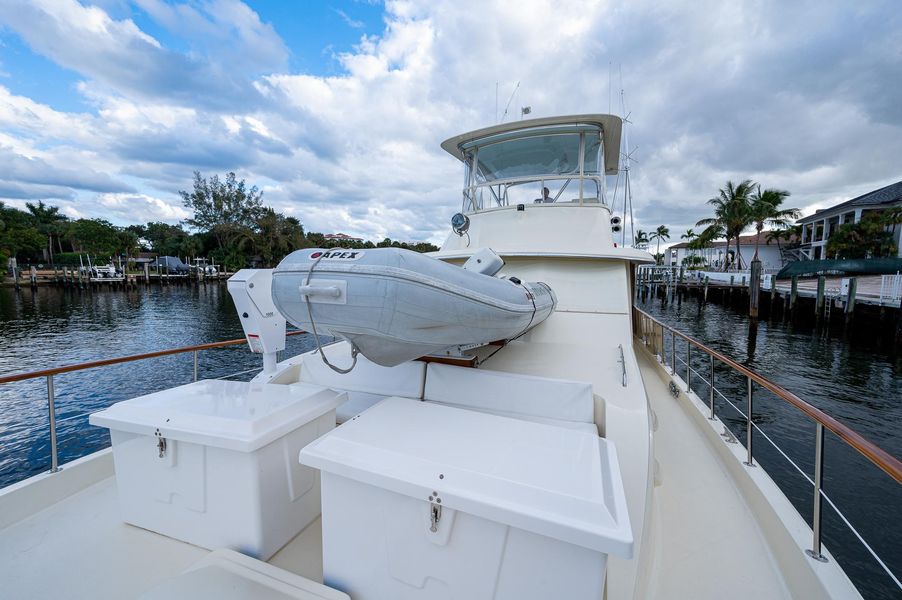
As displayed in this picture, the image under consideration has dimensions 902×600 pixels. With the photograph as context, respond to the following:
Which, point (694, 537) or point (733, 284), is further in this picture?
point (733, 284)

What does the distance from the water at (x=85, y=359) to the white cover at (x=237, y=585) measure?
2.49m

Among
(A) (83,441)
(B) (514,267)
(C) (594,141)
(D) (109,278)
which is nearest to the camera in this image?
(B) (514,267)

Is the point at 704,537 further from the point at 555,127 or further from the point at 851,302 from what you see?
the point at 851,302

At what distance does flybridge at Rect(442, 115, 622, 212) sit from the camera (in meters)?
4.33

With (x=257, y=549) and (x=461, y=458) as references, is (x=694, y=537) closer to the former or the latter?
(x=461, y=458)

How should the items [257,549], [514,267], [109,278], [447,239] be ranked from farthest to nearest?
1. [109,278]
2. [447,239]
3. [514,267]
4. [257,549]

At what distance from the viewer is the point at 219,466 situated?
1.87 metres

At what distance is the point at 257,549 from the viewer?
1860mm

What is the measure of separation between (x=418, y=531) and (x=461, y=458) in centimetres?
30

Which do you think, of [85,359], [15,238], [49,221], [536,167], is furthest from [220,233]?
[536,167]

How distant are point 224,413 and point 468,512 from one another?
134cm

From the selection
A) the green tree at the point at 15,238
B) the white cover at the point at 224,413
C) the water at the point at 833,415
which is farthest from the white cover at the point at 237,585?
the green tree at the point at 15,238

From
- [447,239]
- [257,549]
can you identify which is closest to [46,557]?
[257,549]

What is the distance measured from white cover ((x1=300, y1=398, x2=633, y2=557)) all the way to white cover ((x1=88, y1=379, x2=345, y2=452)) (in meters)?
0.38
